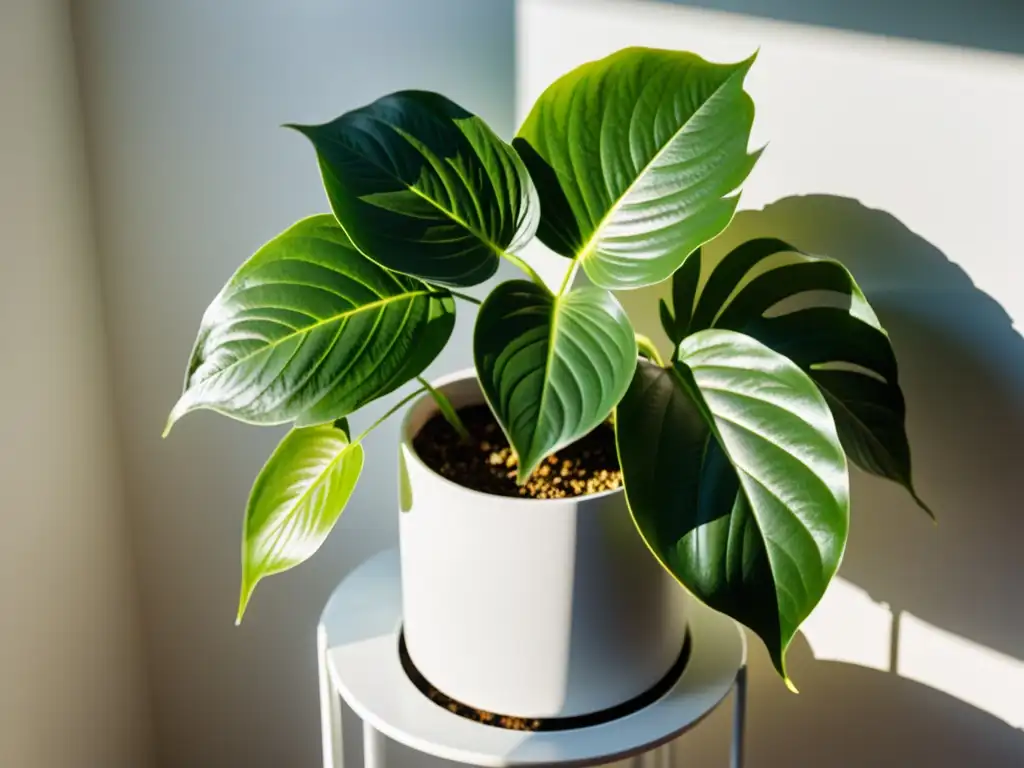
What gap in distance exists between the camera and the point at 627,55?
0.85m

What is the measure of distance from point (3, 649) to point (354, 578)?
351 mm

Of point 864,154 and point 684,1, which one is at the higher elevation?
point 684,1

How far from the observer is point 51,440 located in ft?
3.75

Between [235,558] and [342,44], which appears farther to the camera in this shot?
[235,558]

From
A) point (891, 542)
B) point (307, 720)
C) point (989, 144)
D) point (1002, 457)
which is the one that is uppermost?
point (989, 144)

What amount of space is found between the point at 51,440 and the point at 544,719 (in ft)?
1.95

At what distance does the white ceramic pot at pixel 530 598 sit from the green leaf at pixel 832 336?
20 cm

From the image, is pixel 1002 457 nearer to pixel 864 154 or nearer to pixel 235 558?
pixel 864 154

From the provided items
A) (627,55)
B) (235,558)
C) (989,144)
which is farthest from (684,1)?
(235,558)

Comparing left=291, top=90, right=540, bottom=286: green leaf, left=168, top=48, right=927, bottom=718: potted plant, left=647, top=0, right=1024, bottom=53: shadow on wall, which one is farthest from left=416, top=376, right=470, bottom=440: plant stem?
left=647, top=0, right=1024, bottom=53: shadow on wall

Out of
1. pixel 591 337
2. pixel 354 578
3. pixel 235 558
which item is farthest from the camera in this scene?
pixel 235 558

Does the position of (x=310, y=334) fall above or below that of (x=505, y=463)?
above

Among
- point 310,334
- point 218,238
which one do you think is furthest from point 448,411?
point 218,238

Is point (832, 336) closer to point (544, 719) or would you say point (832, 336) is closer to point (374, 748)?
point (544, 719)
